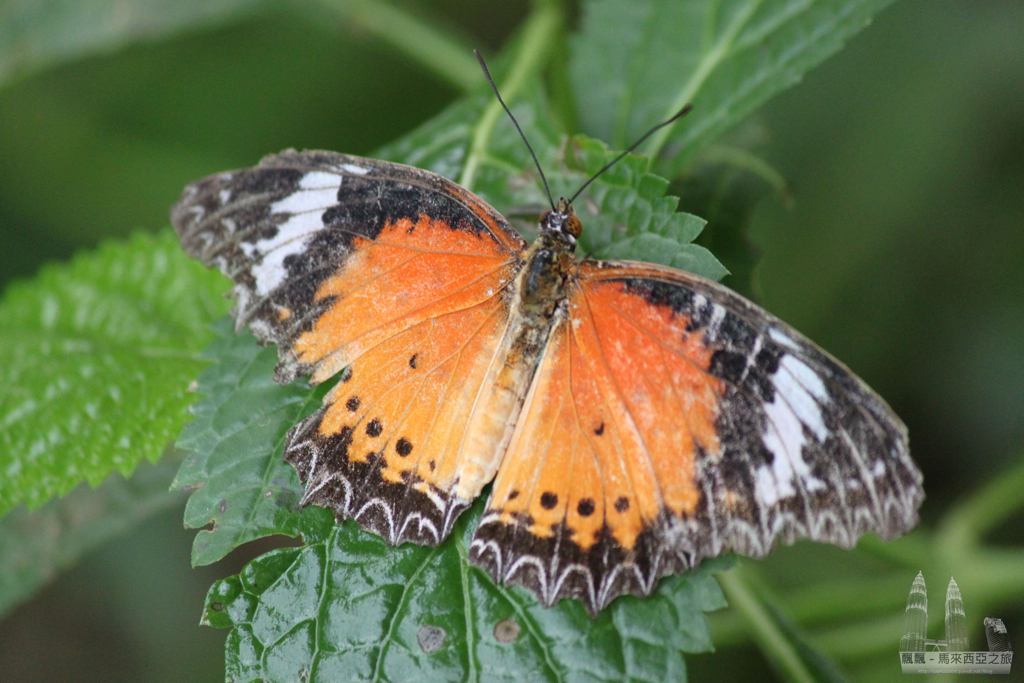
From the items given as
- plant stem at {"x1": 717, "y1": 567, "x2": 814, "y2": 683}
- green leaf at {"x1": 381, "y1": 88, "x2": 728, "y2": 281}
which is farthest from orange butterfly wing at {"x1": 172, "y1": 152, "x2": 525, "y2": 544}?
plant stem at {"x1": 717, "y1": 567, "x2": 814, "y2": 683}

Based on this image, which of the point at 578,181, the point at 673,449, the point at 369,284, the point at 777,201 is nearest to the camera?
the point at 673,449

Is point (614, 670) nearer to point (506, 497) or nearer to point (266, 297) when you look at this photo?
point (506, 497)

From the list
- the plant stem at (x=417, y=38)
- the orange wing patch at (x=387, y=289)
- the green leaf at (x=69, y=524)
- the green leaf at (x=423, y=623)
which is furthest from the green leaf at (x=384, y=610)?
the plant stem at (x=417, y=38)

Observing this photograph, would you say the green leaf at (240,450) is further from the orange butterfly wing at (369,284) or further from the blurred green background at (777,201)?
the blurred green background at (777,201)

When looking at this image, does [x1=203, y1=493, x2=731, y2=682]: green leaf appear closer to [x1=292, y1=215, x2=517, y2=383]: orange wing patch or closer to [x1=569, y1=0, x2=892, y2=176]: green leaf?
[x1=292, y1=215, x2=517, y2=383]: orange wing patch

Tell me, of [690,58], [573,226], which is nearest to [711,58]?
[690,58]

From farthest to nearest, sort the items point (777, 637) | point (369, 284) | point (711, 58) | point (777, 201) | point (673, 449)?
point (777, 201) → point (711, 58) → point (777, 637) → point (369, 284) → point (673, 449)

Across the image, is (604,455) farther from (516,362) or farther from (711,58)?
(711,58)
